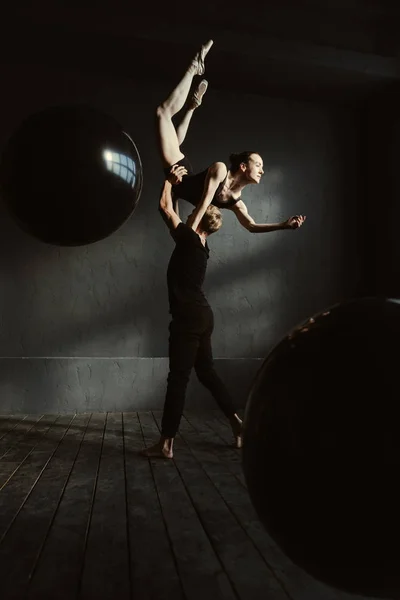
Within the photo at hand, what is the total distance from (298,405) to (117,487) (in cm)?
163

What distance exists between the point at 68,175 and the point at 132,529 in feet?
4.17

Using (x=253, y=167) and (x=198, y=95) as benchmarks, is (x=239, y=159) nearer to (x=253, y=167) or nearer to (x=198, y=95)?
(x=253, y=167)

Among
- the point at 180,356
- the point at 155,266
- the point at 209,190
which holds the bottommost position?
the point at 180,356

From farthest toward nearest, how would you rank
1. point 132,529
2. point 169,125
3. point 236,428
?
point 236,428 < point 169,125 < point 132,529

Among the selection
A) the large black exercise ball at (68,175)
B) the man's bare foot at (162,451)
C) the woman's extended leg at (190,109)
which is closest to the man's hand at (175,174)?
the woman's extended leg at (190,109)

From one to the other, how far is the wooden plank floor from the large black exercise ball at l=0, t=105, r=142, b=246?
107 cm

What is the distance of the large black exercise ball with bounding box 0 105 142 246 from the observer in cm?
194

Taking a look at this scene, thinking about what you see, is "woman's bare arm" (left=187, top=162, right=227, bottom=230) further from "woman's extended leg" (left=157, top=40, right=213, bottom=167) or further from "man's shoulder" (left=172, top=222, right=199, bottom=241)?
"woman's extended leg" (left=157, top=40, right=213, bottom=167)

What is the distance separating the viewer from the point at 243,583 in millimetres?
1473

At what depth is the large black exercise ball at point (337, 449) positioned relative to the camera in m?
0.91

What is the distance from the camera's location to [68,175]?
193cm

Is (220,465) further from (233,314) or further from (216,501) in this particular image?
(233,314)

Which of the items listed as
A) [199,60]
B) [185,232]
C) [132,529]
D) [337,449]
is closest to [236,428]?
[185,232]

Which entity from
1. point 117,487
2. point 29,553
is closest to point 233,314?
point 117,487
